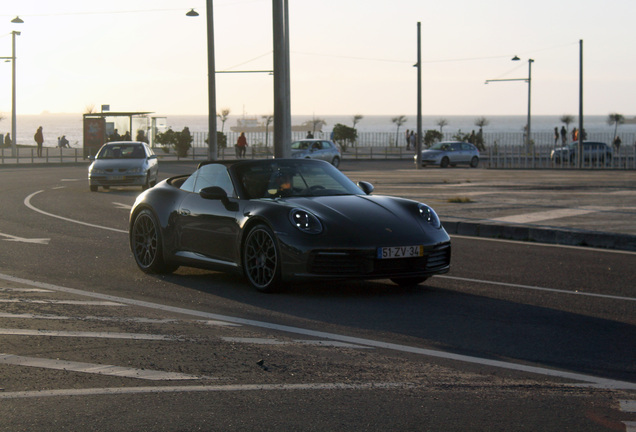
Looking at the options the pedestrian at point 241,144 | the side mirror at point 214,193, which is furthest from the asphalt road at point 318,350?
the pedestrian at point 241,144

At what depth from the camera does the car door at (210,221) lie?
357 inches

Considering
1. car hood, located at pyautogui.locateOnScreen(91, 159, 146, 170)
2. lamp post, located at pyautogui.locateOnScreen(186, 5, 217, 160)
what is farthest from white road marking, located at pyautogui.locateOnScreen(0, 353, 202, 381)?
lamp post, located at pyautogui.locateOnScreen(186, 5, 217, 160)

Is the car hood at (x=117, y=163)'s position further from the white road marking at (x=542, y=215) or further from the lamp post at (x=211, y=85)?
the white road marking at (x=542, y=215)

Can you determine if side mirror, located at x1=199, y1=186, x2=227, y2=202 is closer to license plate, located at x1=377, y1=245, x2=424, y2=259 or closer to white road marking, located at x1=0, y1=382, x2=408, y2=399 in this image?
license plate, located at x1=377, y1=245, x2=424, y2=259

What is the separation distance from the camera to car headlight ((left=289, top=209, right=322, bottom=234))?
27.6 feet

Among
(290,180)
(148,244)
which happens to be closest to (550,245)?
(290,180)

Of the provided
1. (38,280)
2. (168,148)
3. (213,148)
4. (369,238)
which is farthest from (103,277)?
(168,148)

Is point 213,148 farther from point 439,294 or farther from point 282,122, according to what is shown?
point 439,294

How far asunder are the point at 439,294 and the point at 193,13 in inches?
1030

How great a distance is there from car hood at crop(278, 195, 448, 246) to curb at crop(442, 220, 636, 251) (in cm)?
477

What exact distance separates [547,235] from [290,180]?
5460 millimetres

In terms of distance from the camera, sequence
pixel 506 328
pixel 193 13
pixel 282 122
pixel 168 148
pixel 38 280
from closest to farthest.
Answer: pixel 506 328 < pixel 38 280 < pixel 282 122 < pixel 193 13 < pixel 168 148

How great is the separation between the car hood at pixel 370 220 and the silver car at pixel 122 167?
17871 millimetres

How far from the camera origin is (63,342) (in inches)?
254
